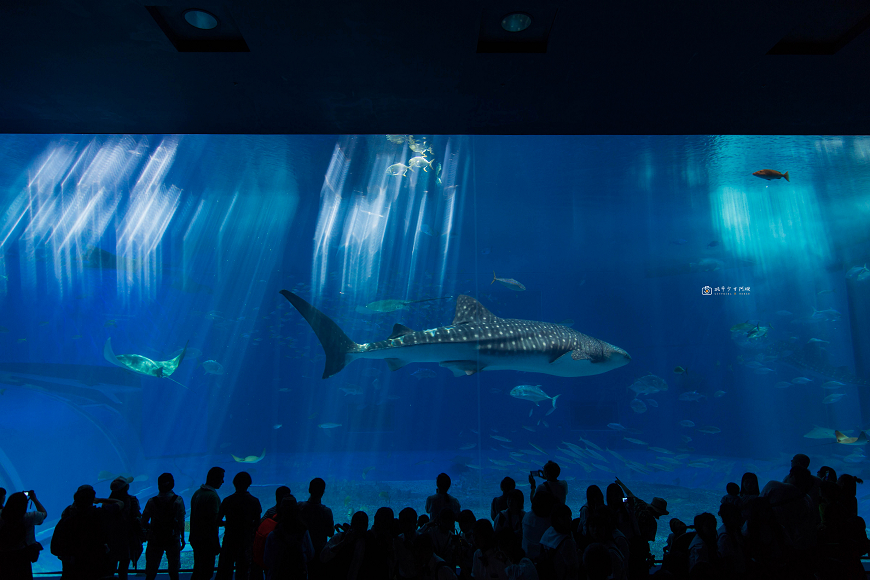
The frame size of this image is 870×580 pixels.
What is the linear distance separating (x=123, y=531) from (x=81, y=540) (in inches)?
11.0

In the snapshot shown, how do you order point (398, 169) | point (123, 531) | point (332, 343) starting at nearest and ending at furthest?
point (123, 531), point (332, 343), point (398, 169)

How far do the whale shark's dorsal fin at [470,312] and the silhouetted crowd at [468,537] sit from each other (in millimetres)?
3817

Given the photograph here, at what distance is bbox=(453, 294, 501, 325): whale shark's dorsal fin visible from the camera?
7012 millimetres

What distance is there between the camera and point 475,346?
6516 mm

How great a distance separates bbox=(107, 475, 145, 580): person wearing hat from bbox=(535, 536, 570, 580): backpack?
117 inches

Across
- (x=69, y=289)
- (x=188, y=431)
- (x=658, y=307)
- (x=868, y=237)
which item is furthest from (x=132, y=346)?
(x=868, y=237)

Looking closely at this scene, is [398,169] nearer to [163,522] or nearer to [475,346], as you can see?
[475,346]

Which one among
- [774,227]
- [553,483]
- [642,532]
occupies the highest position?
[774,227]

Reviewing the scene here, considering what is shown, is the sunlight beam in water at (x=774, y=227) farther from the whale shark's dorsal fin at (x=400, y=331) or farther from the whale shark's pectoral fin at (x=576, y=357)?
the whale shark's dorsal fin at (x=400, y=331)

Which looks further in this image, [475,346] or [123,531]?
[475,346]
